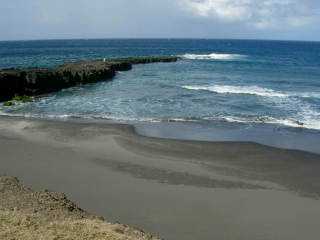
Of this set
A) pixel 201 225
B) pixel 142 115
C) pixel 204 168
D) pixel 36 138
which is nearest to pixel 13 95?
pixel 142 115

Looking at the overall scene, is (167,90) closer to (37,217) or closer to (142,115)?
(142,115)

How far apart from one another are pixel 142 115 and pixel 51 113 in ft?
18.6

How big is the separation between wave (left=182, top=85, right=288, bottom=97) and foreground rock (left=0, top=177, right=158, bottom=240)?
30.2 meters

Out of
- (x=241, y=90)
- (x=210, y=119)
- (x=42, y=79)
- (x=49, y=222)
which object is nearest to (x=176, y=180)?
(x=49, y=222)

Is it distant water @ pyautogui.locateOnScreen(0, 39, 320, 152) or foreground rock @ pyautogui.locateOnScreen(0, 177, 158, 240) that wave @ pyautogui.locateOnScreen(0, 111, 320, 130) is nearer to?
distant water @ pyautogui.locateOnScreen(0, 39, 320, 152)

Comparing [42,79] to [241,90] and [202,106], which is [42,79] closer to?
[202,106]

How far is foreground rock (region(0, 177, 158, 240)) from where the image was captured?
11.1 m

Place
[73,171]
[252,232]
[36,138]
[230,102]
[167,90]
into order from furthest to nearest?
[167,90] < [230,102] < [36,138] < [73,171] < [252,232]

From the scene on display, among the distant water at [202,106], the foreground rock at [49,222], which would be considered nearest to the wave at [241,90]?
the distant water at [202,106]

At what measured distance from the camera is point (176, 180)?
17828 mm

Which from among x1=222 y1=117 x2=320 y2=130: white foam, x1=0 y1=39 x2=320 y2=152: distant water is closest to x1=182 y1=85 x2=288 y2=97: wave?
x1=0 y1=39 x2=320 y2=152: distant water

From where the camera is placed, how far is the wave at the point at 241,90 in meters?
42.4

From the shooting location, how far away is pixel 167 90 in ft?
145

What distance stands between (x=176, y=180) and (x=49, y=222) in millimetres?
6741
